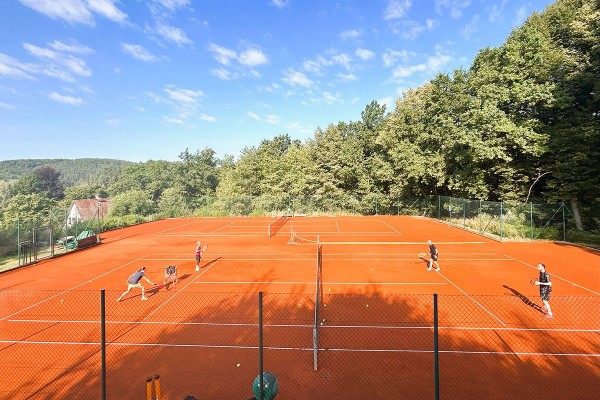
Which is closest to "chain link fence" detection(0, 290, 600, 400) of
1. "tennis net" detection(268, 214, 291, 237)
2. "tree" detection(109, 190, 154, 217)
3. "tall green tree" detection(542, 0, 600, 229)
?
"tennis net" detection(268, 214, 291, 237)

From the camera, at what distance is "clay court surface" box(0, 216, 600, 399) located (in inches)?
303

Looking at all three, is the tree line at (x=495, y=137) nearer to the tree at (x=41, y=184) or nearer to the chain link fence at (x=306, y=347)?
the chain link fence at (x=306, y=347)

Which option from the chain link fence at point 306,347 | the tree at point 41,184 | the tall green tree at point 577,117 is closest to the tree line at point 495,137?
the tall green tree at point 577,117

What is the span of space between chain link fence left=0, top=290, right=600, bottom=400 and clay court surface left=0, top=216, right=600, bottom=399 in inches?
1.9

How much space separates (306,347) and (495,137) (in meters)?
29.1

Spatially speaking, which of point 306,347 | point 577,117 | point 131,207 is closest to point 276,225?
point 131,207

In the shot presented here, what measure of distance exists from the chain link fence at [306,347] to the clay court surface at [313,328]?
48mm

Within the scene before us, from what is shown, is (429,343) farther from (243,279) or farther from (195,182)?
(195,182)

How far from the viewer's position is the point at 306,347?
9.32 m

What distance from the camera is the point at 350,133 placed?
5250 centimetres

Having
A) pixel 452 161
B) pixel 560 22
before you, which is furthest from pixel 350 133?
pixel 560 22

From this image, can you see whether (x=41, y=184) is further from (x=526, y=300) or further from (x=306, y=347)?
(x=526, y=300)

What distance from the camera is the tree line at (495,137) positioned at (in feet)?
87.8

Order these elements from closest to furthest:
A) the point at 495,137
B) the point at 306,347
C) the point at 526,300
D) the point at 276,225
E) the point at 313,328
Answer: the point at 313,328 < the point at 306,347 < the point at 526,300 < the point at 495,137 < the point at 276,225
